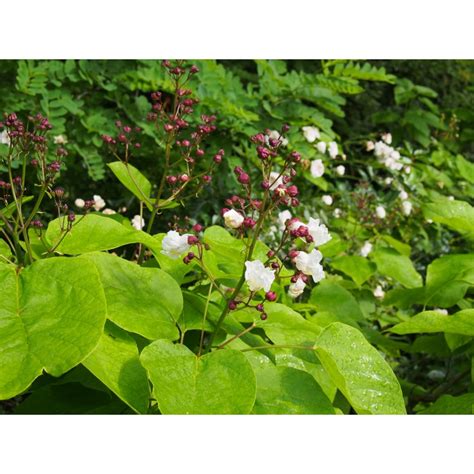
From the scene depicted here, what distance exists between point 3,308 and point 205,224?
9.20ft

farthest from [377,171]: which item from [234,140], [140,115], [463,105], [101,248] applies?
[101,248]

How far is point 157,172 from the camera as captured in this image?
4.16 m

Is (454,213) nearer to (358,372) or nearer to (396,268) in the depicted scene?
(396,268)

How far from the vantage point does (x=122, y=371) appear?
1081 millimetres

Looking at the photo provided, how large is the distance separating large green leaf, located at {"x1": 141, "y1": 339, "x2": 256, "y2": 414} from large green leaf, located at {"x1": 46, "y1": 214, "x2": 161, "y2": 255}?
0.32 m

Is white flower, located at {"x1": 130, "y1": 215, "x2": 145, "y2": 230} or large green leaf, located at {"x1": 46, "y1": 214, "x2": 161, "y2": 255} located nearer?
large green leaf, located at {"x1": 46, "y1": 214, "x2": 161, "y2": 255}

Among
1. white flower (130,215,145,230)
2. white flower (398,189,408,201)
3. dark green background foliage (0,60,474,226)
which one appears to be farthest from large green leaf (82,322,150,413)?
white flower (398,189,408,201)

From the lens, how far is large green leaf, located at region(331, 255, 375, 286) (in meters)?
2.62

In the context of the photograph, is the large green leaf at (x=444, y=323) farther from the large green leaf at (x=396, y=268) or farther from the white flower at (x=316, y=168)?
the white flower at (x=316, y=168)

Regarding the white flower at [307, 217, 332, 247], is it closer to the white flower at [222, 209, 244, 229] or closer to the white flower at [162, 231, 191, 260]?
the white flower at [222, 209, 244, 229]

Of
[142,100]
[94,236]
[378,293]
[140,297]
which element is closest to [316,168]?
[378,293]

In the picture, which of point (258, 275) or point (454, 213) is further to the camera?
point (454, 213)

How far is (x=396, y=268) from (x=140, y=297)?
1.56 metres

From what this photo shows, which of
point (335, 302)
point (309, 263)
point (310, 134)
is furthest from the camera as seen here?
point (310, 134)
